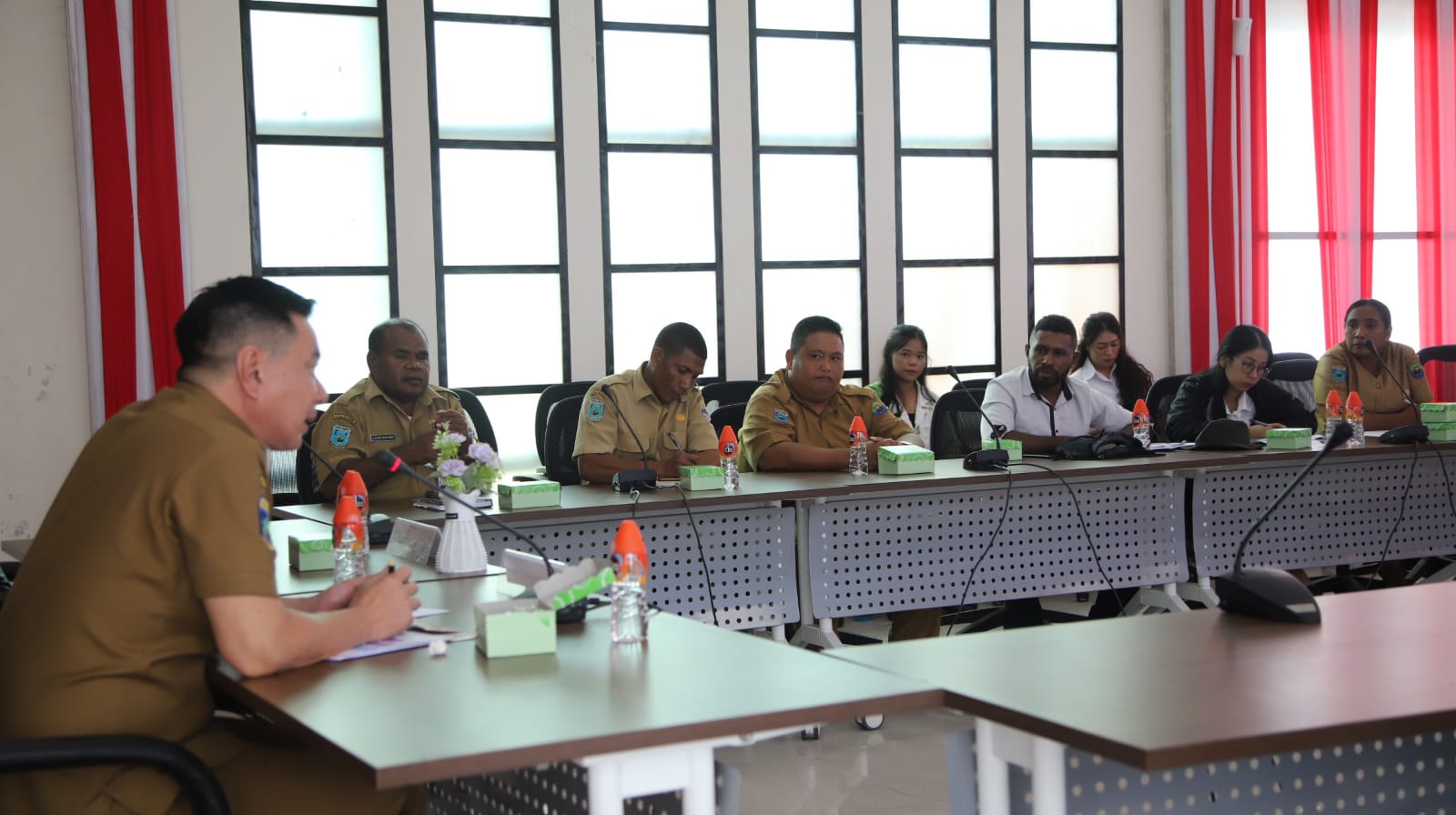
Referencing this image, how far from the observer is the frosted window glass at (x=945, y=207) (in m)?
6.45

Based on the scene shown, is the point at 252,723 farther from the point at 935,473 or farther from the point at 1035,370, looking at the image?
the point at 1035,370

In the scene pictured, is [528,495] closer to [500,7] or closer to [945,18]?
[500,7]

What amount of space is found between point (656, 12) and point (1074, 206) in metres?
2.43

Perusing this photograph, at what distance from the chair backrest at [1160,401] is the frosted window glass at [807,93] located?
191 centimetres

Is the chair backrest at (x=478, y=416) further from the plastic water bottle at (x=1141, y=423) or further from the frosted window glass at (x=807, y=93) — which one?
the frosted window glass at (x=807, y=93)

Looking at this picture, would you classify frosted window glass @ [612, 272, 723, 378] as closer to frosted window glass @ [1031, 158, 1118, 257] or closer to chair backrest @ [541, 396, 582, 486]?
chair backrest @ [541, 396, 582, 486]

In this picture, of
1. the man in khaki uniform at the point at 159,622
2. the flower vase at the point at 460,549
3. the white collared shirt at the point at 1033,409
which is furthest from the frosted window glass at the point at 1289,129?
the man in khaki uniform at the point at 159,622

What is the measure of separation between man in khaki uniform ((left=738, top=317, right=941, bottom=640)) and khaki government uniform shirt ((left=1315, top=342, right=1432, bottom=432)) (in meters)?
1.99

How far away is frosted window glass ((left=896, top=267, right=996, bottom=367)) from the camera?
21.3 ft

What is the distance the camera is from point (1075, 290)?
22.2ft

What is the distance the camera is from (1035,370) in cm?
466

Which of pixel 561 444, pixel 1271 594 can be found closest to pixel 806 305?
pixel 561 444

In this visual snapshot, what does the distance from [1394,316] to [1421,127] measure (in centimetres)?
108

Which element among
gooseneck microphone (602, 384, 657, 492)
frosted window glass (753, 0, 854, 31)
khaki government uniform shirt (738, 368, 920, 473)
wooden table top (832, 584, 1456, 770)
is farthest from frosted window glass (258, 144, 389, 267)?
wooden table top (832, 584, 1456, 770)
